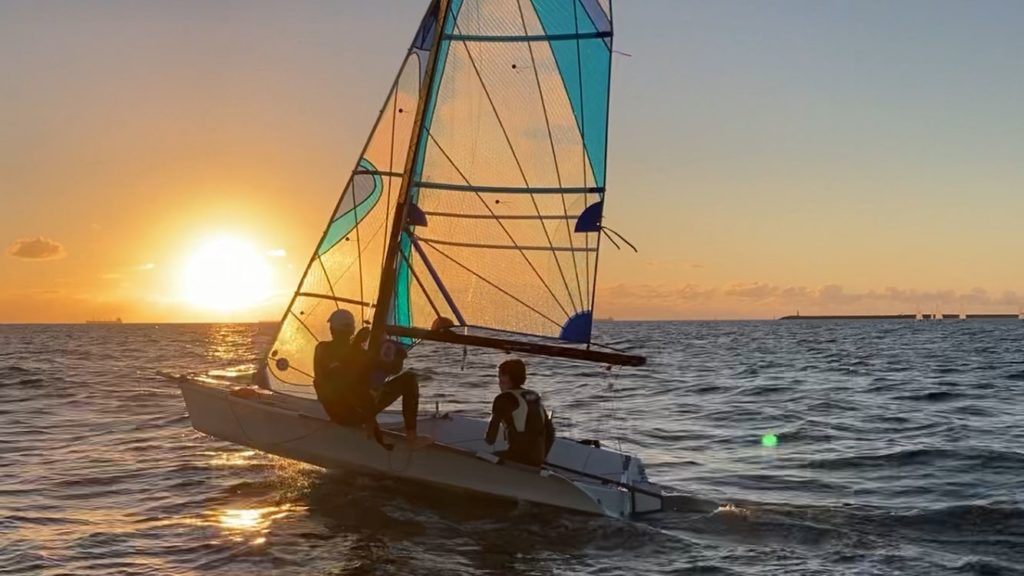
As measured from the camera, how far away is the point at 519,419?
33.6 feet

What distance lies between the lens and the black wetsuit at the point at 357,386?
10.8 metres

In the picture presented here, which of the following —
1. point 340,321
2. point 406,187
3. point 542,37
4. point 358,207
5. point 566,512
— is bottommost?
point 566,512

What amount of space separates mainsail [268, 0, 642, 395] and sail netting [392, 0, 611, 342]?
0.01 meters

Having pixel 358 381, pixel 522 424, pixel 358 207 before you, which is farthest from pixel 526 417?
pixel 358 207

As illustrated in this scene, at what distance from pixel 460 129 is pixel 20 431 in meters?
11.7

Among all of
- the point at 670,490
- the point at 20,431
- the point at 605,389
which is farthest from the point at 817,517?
the point at 605,389

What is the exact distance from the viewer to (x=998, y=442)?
16.6m

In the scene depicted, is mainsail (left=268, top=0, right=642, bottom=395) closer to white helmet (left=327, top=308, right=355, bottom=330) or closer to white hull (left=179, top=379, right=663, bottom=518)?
white helmet (left=327, top=308, right=355, bottom=330)

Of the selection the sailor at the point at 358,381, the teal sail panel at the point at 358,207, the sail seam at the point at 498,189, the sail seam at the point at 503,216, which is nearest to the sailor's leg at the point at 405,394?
the sailor at the point at 358,381

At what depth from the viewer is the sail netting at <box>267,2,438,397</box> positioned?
42.5 feet

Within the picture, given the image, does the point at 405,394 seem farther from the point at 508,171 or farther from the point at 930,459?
the point at 930,459

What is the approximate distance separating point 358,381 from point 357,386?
0.06 meters

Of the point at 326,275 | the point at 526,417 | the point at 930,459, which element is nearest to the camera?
the point at 526,417

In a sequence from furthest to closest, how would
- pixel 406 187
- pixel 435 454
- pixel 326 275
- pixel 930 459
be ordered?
pixel 930 459 < pixel 326 275 < pixel 406 187 < pixel 435 454
